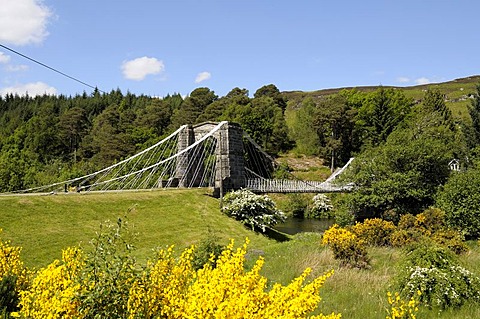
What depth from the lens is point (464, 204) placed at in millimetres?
20500

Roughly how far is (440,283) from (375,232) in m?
7.77

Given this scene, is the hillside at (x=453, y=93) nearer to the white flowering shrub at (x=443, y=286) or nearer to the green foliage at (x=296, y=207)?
the green foliage at (x=296, y=207)

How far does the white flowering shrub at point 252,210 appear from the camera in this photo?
25.2 m

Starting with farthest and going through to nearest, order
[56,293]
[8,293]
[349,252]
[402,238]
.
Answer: [402,238], [349,252], [8,293], [56,293]

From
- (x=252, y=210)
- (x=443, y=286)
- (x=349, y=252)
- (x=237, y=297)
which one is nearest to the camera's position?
(x=237, y=297)

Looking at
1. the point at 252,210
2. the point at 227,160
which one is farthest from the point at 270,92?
the point at 252,210

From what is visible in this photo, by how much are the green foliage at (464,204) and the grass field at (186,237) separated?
3.39 metres

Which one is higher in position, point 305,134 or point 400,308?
point 305,134

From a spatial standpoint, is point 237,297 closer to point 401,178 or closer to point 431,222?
point 431,222

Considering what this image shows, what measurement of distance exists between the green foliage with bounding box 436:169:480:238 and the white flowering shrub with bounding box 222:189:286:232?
31.0 ft

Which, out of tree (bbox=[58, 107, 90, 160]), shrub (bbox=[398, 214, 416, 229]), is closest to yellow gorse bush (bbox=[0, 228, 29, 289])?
shrub (bbox=[398, 214, 416, 229])

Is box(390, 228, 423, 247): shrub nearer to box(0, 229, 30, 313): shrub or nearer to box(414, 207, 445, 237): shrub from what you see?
box(414, 207, 445, 237): shrub

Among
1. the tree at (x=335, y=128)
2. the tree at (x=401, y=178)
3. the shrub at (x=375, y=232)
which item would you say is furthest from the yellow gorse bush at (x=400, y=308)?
the tree at (x=335, y=128)

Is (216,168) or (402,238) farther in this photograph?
(216,168)
